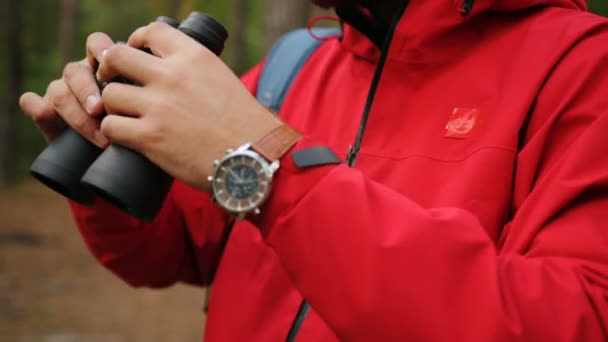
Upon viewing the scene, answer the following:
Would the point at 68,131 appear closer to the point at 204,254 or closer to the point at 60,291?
the point at 204,254

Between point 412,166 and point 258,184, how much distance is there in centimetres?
50

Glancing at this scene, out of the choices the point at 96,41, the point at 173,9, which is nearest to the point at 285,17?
the point at 96,41

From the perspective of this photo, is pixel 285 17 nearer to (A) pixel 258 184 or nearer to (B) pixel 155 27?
(B) pixel 155 27

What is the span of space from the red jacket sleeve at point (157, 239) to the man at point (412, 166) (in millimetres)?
20

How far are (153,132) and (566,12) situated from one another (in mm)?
1086

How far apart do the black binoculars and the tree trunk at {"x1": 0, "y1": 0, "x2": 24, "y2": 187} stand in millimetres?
13972

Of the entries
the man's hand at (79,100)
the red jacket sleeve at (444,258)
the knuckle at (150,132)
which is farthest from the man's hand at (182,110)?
the man's hand at (79,100)

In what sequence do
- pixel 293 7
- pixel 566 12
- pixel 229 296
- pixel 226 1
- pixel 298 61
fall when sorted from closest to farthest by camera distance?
1. pixel 566 12
2. pixel 229 296
3. pixel 298 61
4. pixel 293 7
5. pixel 226 1

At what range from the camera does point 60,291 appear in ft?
28.4

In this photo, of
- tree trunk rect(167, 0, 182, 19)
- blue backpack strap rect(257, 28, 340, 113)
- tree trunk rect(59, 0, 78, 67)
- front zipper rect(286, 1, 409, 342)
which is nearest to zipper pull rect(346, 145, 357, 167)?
front zipper rect(286, 1, 409, 342)

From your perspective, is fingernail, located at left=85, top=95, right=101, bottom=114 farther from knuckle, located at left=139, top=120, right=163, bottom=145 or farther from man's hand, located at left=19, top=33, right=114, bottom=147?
knuckle, located at left=139, top=120, right=163, bottom=145

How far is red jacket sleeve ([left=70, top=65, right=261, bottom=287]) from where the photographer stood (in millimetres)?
2256

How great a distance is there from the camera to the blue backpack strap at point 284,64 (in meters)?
2.35

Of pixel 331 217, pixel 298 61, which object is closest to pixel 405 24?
pixel 298 61
